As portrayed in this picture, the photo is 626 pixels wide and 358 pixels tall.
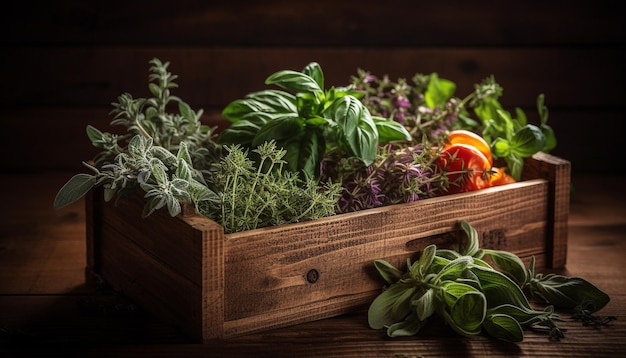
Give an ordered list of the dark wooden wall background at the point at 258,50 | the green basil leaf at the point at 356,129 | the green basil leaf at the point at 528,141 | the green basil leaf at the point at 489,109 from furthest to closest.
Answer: the dark wooden wall background at the point at 258,50 < the green basil leaf at the point at 489,109 < the green basil leaf at the point at 528,141 < the green basil leaf at the point at 356,129

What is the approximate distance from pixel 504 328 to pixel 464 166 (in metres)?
0.30

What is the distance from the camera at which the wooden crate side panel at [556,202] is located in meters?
1.48

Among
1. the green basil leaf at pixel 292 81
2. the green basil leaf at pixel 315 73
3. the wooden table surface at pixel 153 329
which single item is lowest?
the wooden table surface at pixel 153 329

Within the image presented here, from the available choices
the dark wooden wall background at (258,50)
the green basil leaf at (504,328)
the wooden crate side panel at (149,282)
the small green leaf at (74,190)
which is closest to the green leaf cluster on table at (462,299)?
the green basil leaf at (504,328)

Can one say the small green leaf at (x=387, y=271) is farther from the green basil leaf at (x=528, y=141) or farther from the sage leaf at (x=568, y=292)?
the green basil leaf at (x=528, y=141)

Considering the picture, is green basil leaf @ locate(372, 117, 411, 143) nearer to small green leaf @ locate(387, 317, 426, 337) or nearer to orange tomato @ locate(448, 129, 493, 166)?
orange tomato @ locate(448, 129, 493, 166)

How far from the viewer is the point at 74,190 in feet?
3.85

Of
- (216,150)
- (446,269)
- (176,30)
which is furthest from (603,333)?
(176,30)

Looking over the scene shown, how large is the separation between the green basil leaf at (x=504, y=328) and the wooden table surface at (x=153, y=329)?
12 millimetres

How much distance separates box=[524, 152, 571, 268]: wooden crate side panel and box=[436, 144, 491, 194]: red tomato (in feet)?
0.41

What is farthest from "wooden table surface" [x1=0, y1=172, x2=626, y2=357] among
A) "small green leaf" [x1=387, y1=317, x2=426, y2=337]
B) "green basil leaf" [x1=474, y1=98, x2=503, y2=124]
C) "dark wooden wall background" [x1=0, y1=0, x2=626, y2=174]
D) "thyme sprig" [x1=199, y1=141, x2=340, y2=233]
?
"dark wooden wall background" [x1=0, y1=0, x2=626, y2=174]

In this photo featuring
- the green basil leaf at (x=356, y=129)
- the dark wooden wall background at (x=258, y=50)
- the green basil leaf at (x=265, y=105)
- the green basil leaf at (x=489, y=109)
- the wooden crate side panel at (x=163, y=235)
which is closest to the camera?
the wooden crate side panel at (x=163, y=235)

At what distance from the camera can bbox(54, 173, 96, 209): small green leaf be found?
1165 millimetres

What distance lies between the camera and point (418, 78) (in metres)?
1.70
